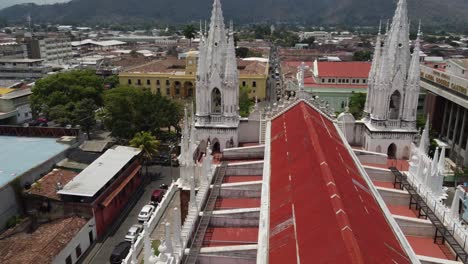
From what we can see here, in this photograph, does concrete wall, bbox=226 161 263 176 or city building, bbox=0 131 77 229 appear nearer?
concrete wall, bbox=226 161 263 176

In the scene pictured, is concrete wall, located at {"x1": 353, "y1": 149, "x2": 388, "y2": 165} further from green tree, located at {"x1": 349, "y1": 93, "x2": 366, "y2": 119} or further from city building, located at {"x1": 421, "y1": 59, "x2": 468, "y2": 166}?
green tree, located at {"x1": 349, "y1": 93, "x2": 366, "y2": 119}

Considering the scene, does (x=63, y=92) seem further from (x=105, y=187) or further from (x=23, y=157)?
(x=105, y=187)

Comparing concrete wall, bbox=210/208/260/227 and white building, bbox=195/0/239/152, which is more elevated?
white building, bbox=195/0/239/152

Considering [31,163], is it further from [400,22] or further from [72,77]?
[400,22]

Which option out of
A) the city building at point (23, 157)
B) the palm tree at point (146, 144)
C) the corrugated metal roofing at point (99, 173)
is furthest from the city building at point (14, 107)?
the corrugated metal roofing at point (99, 173)

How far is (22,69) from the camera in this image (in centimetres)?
8312

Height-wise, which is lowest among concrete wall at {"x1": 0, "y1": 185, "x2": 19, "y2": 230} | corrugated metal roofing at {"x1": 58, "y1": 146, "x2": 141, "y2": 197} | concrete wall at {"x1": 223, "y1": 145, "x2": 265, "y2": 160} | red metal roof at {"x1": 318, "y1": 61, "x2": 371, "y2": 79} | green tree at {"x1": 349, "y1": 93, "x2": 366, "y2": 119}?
concrete wall at {"x1": 0, "y1": 185, "x2": 19, "y2": 230}

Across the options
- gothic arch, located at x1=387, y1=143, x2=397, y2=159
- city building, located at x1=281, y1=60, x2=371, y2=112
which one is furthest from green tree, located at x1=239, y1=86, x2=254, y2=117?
gothic arch, located at x1=387, y1=143, x2=397, y2=159

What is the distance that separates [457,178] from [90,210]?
3494 cm

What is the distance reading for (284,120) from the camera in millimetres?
27594

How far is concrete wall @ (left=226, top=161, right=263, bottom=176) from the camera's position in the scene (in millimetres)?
26219

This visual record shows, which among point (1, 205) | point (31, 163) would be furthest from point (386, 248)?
point (31, 163)

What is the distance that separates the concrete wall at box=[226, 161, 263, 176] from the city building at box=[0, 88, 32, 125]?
125 ft

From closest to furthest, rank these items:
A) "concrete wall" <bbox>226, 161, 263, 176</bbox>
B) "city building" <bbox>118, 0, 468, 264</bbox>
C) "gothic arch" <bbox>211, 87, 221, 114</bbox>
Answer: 1. "city building" <bbox>118, 0, 468, 264</bbox>
2. "concrete wall" <bbox>226, 161, 263, 176</bbox>
3. "gothic arch" <bbox>211, 87, 221, 114</bbox>
